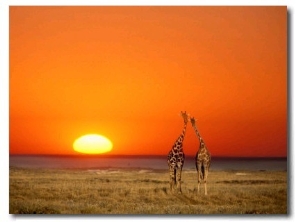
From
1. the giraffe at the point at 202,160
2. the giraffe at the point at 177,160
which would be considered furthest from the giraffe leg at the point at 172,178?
the giraffe at the point at 202,160

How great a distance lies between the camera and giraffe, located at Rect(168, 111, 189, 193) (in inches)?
326

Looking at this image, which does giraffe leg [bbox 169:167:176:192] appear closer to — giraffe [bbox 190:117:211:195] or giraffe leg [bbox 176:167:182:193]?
giraffe leg [bbox 176:167:182:193]

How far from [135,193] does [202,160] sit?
0.66 meters

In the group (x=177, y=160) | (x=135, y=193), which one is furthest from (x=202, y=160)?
(x=135, y=193)

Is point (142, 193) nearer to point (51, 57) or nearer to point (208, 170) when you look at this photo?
point (208, 170)

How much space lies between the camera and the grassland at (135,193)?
27.0ft

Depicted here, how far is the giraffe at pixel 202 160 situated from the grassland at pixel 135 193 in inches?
2.4

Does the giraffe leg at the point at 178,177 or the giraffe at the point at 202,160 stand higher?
the giraffe at the point at 202,160

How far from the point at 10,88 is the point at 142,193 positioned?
1501 mm

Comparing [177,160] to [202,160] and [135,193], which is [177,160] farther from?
[135,193]

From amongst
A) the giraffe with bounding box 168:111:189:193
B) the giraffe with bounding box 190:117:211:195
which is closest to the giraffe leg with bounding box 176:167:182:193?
the giraffe with bounding box 168:111:189:193

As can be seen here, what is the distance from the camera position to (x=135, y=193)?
27.2 feet

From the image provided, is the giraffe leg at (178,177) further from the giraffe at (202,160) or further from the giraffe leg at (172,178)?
the giraffe at (202,160)

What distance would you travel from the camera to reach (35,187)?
327 inches
